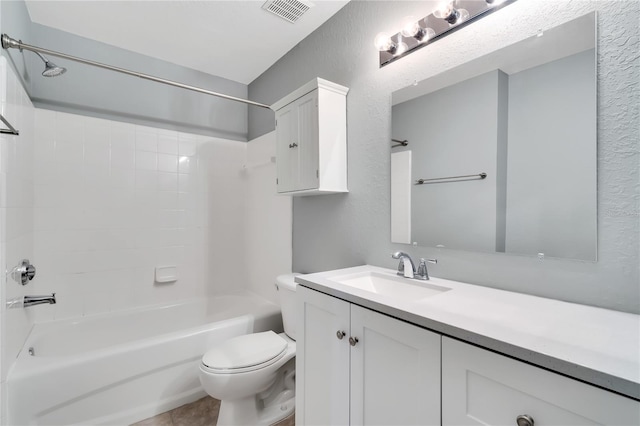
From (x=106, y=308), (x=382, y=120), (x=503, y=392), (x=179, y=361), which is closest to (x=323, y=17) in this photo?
(x=382, y=120)

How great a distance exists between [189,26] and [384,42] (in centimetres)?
145

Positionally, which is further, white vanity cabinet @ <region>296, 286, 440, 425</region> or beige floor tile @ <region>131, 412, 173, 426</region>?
beige floor tile @ <region>131, 412, 173, 426</region>

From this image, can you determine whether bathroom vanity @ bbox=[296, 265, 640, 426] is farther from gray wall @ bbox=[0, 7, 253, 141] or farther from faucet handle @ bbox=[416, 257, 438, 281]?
gray wall @ bbox=[0, 7, 253, 141]

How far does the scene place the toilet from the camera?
1.48 meters

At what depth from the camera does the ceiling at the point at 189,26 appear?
72.6 inches

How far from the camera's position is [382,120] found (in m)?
1.58

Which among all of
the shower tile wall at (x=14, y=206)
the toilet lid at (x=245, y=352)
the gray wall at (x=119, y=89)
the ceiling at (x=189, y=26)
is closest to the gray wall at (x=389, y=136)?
the ceiling at (x=189, y=26)

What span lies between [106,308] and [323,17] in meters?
2.69

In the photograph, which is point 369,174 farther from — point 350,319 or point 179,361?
point 179,361

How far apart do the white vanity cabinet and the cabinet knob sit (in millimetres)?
189

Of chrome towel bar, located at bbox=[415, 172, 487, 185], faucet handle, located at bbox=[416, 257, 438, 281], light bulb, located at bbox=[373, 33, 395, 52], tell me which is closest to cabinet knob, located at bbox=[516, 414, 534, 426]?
faucet handle, located at bbox=[416, 257, 438, 281]

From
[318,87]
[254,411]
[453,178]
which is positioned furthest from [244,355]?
[318,87]

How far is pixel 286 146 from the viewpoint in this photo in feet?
6.30

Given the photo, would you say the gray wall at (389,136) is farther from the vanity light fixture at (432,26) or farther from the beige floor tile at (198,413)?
the beige floor tile at (198,413)
